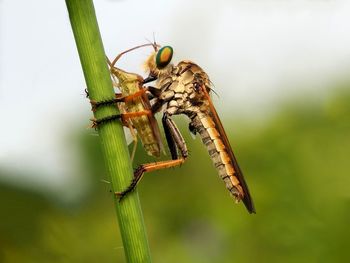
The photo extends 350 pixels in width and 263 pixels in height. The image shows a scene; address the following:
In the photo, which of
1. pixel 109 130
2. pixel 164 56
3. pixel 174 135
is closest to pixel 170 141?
pixel 174 135

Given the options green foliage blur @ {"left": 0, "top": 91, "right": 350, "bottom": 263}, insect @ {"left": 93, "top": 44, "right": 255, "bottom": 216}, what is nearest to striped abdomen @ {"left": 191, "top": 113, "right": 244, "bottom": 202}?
insect @ {"left": 93, "top": 44, "right": 255, "bottom": 216}

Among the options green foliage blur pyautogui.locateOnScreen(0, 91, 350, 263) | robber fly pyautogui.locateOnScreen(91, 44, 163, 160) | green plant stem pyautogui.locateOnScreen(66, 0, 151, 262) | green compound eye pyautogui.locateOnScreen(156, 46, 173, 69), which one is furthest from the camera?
green foliage blur pyautogui.locateOnScreen(0, 91, 350, 263)

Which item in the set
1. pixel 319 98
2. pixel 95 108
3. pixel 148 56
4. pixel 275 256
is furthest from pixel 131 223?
pixel 319 98

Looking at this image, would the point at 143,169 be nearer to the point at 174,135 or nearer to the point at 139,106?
the point at 139,106

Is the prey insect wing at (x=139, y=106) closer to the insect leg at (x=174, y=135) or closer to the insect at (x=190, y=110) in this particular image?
the insect at (x=190, y=110)

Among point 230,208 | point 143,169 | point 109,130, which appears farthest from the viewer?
point 230,208

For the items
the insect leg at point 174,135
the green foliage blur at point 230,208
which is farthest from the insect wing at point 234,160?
the green foliage blur at point 230,208

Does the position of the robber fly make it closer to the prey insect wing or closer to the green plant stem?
the prey insect wing
